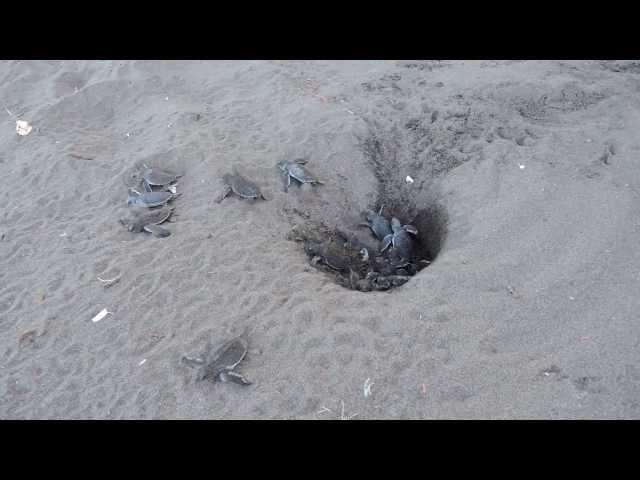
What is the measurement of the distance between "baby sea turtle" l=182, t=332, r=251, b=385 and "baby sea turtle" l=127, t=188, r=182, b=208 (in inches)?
76.7

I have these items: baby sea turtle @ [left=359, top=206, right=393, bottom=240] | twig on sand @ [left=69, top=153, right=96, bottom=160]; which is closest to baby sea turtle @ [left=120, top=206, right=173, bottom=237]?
twig on sand @ [left=69, top=153, right=96, bottom=160]

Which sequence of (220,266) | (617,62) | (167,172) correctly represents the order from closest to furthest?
(220,266), (167,172), (617,62)

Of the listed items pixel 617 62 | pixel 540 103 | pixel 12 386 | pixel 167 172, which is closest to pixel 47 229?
pixel 167 172

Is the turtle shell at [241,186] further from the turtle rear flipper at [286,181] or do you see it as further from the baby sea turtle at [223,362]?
the baby sea turtle at [223,362]

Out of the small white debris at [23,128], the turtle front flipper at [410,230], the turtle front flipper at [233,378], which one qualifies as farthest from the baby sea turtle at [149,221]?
the small white debris at [23,128]

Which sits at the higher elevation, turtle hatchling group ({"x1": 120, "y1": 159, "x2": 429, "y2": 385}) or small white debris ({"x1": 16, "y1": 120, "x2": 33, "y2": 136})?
small white debris ({"x1": 16, "y1": 120, "x2": 33, "y2": 136})

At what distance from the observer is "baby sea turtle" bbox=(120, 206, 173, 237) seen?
168 inches

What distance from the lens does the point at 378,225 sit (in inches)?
183

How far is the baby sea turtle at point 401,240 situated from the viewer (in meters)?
4.45

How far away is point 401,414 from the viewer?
2.83 metres

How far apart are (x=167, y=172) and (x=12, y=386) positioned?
8.46ft

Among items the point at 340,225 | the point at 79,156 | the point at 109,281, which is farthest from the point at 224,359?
the point at 79,156

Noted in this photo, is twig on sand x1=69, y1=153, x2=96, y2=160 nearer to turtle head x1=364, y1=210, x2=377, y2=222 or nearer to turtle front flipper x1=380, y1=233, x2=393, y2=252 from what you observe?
→ turtle head x1=364, y1=210, x2=377, y2=222

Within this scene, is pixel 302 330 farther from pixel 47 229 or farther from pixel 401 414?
pixel 47 229
